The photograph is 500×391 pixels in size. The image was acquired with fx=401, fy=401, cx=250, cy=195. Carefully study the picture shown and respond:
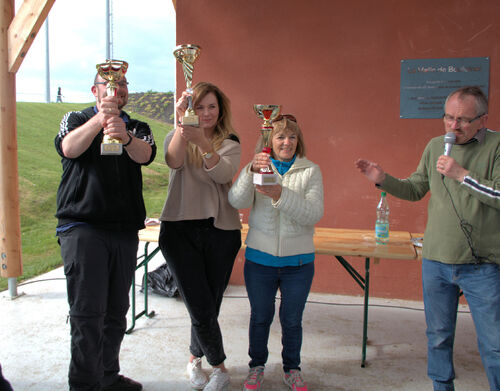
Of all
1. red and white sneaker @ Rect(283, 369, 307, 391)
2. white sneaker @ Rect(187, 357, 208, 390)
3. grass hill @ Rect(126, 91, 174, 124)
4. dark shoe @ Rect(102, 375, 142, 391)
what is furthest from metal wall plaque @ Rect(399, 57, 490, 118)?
grass hill @ Rect(126, 91, 174, 124)

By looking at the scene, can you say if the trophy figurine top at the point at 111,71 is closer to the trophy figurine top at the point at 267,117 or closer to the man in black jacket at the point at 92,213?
the man in black jacket at the point at 92,213


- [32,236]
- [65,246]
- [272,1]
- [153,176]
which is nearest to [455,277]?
[65,246]

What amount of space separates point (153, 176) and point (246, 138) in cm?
763

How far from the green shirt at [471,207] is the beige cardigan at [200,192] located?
105cm

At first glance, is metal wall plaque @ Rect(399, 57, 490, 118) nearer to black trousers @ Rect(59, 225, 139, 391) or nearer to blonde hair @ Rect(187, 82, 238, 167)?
blonde hair @ Rect(187, 82, 238, 167)

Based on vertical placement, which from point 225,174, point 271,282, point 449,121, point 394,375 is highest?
point 449,121

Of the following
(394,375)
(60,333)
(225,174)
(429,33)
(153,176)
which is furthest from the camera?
(153,176)

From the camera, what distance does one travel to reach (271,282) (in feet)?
7.45

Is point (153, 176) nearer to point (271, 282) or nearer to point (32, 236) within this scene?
point (32, 236)

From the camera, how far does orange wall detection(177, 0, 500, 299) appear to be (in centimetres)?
362

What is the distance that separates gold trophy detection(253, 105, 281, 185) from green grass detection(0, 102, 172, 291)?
3.89 metres

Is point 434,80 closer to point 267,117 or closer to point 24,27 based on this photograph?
point 267,117

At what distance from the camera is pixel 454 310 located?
202 centimetres

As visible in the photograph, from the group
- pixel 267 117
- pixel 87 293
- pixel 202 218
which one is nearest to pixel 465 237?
pixel 267 117
